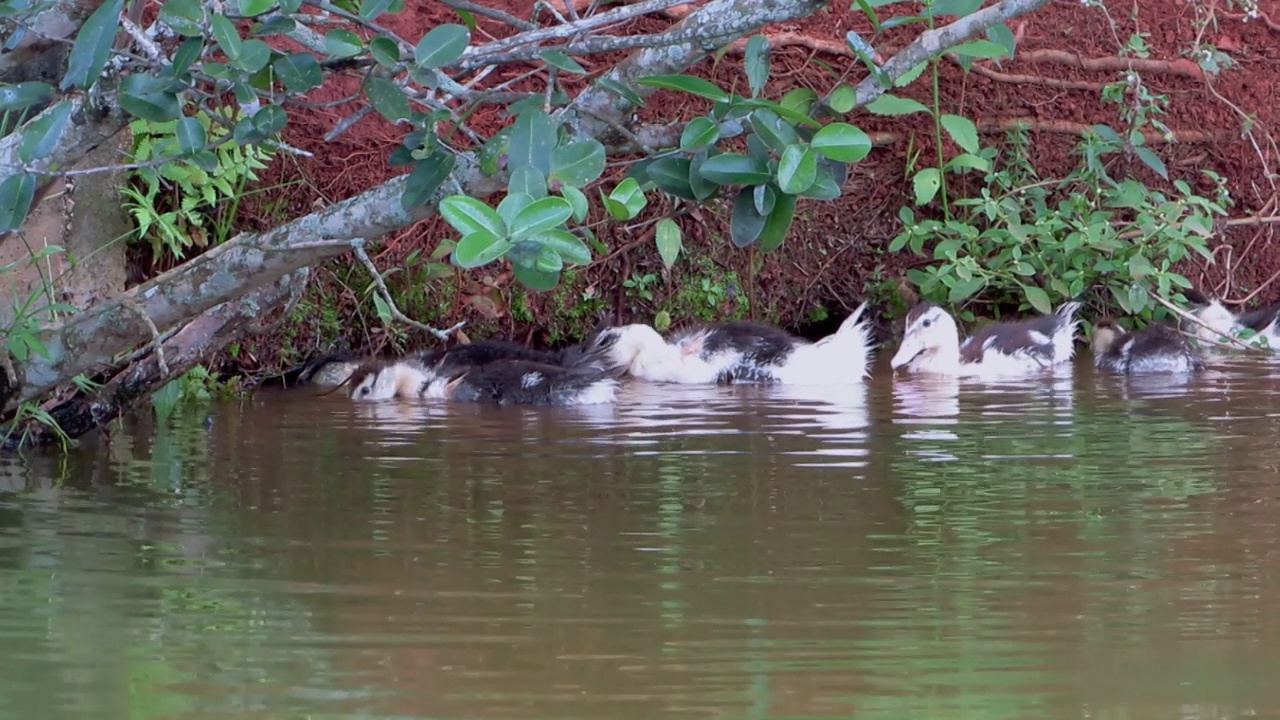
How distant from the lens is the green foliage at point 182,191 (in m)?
5.66

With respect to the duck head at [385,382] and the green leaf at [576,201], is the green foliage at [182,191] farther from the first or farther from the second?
the green leaf at [576,201]

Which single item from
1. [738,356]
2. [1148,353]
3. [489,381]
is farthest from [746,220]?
[1148,353]

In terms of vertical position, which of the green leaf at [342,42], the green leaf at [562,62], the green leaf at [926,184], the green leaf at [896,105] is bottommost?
the green leaf at [562,62]

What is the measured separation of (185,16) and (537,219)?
1012mm

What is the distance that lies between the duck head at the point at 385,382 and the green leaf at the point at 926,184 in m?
2.42

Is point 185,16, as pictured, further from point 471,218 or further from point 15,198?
point 471,218

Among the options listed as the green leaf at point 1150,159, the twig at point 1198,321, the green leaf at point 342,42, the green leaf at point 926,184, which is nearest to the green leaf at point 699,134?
the green leaf at point 342,42

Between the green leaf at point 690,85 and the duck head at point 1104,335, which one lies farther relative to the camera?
the duck head at point 1104,335

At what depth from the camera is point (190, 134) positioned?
3.16 m

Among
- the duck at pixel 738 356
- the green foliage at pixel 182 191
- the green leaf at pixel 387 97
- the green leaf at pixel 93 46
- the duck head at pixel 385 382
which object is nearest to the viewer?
the green leaf at pixel 93 46

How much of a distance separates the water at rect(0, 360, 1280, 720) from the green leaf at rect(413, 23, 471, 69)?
0.92m

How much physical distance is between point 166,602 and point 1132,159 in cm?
676

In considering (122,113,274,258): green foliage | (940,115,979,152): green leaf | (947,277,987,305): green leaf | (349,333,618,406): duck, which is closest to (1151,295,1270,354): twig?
(947,277,987,305): green leaf

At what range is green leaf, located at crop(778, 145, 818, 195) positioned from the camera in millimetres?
2693
